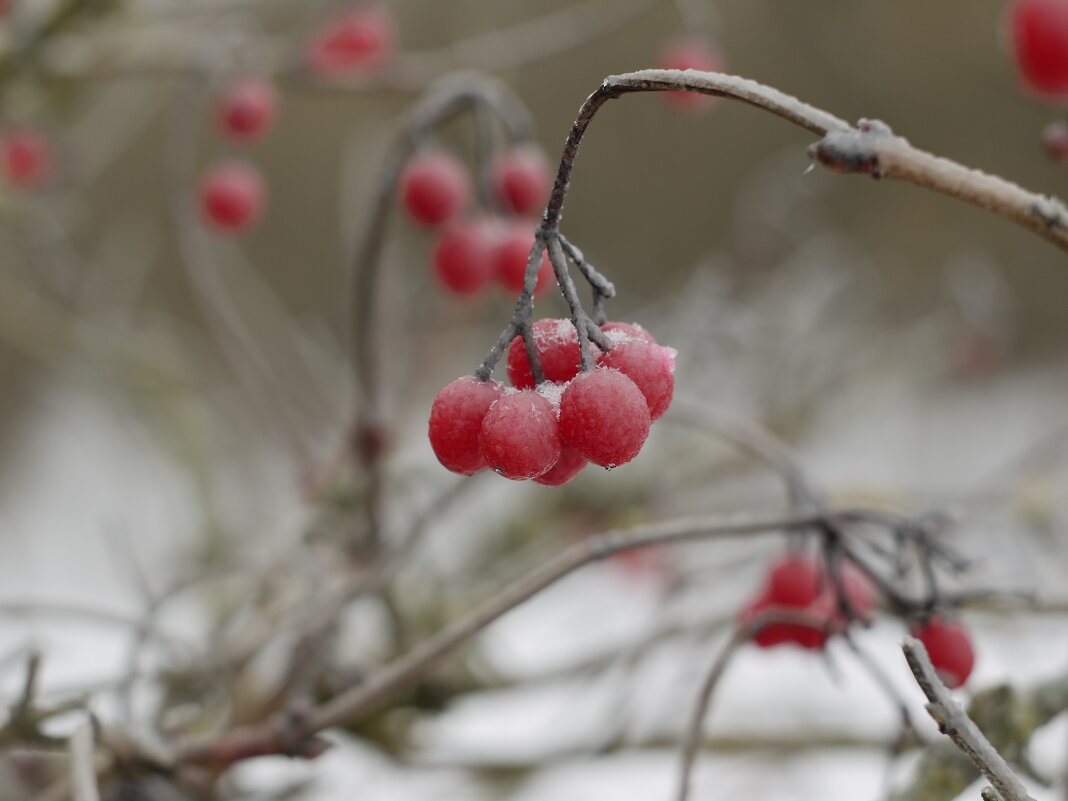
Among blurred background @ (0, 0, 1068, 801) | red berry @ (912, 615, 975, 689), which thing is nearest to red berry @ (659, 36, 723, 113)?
blurred background @ (0, 0, 1068, 801)

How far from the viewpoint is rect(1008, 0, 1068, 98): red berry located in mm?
477

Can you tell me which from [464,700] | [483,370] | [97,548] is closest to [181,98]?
[464,700]

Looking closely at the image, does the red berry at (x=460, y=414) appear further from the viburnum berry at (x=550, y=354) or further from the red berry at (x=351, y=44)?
the red berry at (x=351, y=44)

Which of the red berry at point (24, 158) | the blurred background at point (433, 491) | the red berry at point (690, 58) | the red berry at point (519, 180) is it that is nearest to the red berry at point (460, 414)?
the blurred background at point (433, 491)

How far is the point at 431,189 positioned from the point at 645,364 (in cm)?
41

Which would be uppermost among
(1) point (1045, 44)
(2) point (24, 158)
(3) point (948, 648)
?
(2) point (24, 158)

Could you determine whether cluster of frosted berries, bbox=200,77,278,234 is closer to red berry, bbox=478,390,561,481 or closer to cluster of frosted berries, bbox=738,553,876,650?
cluster of frosted berries, bbox=738,553,876,650

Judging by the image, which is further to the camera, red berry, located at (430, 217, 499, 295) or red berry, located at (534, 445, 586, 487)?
red berry, located at (430, 217, 499, 295)

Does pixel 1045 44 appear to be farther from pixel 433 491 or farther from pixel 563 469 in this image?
pixel 433 491

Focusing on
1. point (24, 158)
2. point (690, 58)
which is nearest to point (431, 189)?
point (690, 58)

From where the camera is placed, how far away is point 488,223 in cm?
67

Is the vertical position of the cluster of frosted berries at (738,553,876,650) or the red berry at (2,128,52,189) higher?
the red berry at (2,128,52,189)

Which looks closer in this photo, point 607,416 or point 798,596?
point 607,416

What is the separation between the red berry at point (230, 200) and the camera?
39.5 inches
